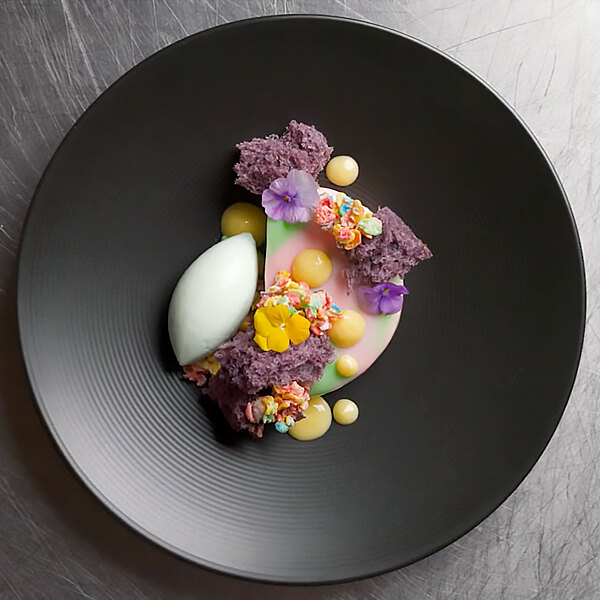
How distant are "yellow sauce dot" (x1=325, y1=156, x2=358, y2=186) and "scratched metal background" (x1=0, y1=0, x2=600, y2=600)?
0.23 metres

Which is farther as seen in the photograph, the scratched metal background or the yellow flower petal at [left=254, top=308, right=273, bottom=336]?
the scratched metal background

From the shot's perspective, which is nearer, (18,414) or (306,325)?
(306,325)

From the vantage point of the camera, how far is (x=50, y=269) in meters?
0.98

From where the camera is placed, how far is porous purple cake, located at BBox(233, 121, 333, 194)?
3.28ft

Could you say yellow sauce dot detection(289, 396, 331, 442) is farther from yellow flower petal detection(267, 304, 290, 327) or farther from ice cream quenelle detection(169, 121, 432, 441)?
yellow flower petal detection(267, 304, 290, 327)

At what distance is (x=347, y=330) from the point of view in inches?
40.6

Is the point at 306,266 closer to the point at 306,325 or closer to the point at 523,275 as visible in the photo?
the point at 306,325

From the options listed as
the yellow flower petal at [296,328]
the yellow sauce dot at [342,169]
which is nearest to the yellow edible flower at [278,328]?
the yellow flower petal at [296,328]

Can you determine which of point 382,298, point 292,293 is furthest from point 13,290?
point 382,298

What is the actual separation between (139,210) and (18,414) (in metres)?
0.34

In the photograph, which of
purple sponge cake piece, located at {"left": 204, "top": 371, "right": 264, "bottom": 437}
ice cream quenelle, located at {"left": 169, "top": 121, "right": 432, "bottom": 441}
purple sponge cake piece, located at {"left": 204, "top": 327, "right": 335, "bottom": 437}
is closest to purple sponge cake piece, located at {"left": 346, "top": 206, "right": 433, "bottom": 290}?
ice cream quenelle, located at {"left": 169, "top": 121, "right": 432, "bottom": 441}

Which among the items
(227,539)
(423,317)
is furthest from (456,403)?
(227,539)

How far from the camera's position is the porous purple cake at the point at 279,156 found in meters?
1.00

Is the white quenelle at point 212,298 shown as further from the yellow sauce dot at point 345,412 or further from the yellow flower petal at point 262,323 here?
the yellow sauce dot at point 345,412
